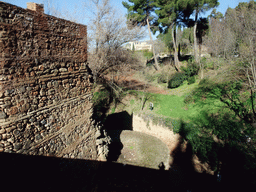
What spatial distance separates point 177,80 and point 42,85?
15.6m

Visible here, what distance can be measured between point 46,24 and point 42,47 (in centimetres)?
50

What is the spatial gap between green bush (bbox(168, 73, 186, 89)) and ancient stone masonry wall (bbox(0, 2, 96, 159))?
1382cm

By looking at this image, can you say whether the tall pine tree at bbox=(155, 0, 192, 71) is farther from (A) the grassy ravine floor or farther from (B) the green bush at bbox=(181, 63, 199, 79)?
(A) the grassy ravine floor

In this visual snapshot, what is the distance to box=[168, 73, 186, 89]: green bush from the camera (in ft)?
54.3

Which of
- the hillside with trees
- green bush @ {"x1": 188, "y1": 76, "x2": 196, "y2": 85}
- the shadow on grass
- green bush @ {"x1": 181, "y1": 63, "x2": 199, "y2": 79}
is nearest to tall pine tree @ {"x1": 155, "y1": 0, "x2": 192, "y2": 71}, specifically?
the hillside with trees

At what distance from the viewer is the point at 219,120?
30.3ft

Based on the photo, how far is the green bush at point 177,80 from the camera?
16562 millimetres

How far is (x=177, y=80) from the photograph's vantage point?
1667 cm

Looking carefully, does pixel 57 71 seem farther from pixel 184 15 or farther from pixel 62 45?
pixel 184 15

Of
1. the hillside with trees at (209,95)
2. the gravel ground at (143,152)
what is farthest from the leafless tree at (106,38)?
the gravel ground at (143,152)

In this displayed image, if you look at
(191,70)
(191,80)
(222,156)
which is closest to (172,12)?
(191,70)

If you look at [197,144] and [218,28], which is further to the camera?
[218,28]

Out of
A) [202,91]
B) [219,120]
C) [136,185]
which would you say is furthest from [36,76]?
[202,91]

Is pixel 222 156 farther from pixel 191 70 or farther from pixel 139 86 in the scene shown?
pixel 139 86
